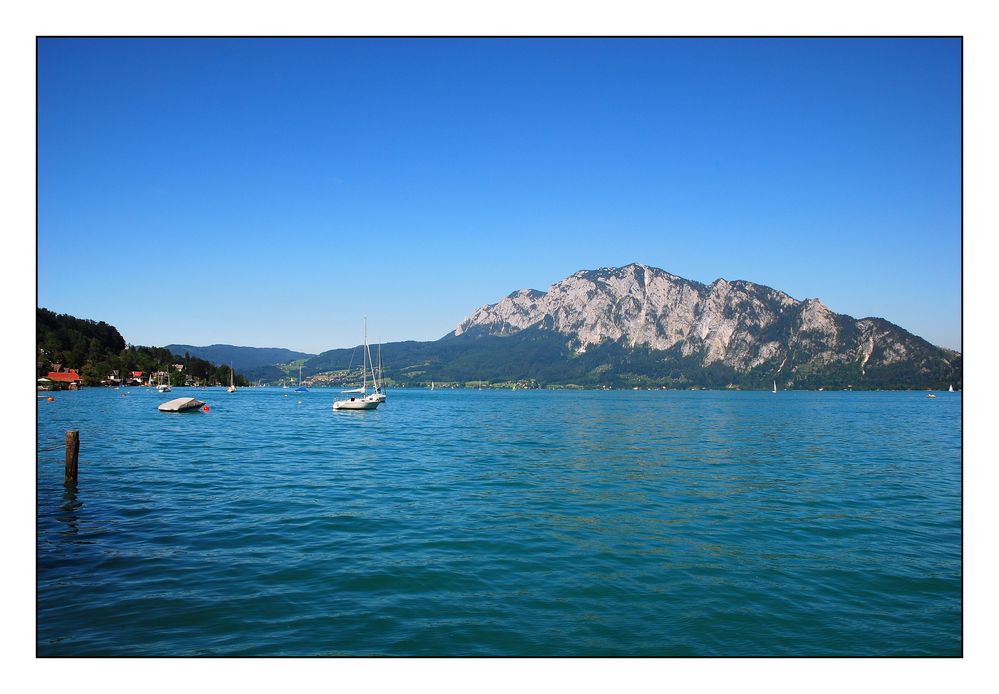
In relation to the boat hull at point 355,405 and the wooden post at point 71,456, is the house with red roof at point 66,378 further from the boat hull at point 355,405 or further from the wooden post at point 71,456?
the wooden post at point 71,456

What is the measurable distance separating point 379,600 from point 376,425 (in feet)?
203

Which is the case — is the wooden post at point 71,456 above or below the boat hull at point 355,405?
above

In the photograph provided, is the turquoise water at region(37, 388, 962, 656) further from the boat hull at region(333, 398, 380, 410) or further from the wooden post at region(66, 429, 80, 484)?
the boat hull at region(333, 398, 380, 410)

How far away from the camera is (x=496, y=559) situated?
15.5 metres

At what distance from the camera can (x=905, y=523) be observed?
20.7 metres

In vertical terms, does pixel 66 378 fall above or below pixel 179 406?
above

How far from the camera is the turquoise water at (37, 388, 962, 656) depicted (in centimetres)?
1079

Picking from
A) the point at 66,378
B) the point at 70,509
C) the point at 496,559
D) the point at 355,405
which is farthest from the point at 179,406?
the point at 66,378

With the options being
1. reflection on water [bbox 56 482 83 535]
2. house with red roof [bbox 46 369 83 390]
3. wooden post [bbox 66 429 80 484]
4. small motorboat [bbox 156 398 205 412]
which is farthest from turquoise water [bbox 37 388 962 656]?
house with red roof [bbox 46 369 83 390]

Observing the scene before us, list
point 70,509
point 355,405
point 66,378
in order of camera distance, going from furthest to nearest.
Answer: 1. point 66,378
2. point 355,405
3. point 70,509

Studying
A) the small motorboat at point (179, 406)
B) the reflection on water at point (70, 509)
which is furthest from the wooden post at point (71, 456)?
the small motorboat at point (179, 406)

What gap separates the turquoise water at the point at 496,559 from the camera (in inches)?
425

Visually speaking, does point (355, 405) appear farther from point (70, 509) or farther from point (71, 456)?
point (70, 509)
